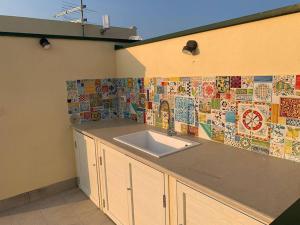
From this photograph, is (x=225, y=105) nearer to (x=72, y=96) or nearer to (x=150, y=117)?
(x=150, y=117)

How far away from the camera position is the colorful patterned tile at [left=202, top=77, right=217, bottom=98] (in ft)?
5.65

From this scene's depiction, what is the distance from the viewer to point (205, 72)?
70.1 inches

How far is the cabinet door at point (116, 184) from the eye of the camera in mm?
1731

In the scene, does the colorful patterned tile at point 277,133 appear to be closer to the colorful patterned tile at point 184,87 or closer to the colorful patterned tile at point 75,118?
the colorful patterned tile at point 184,87

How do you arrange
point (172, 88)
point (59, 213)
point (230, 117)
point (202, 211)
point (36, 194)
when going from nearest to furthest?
point (202, 211) < point (230, 117) < point (172, 88) < point (59, 213) < point (36, 194)

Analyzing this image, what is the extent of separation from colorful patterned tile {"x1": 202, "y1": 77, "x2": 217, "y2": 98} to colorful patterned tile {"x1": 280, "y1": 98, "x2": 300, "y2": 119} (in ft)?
1.59

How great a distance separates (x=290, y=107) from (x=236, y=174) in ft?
1.72

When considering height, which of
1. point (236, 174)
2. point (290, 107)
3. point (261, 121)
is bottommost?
point (236, 174)

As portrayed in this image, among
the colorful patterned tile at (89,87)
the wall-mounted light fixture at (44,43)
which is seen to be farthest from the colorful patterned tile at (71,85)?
the wall-mounted light fixture at (44,43)

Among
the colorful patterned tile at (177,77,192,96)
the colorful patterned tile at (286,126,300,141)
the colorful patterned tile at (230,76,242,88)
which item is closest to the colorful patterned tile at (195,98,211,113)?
the colorful patterned tile at (177,77,192,96)

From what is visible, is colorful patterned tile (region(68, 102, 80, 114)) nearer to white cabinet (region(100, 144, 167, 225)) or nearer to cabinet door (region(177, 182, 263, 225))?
white cabinet (region(100, 144, 167, 225))

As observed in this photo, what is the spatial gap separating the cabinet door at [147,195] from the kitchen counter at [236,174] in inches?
2.9

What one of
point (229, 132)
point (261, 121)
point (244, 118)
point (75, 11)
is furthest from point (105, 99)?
point (75, 11)

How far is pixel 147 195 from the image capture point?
4.96 feet
